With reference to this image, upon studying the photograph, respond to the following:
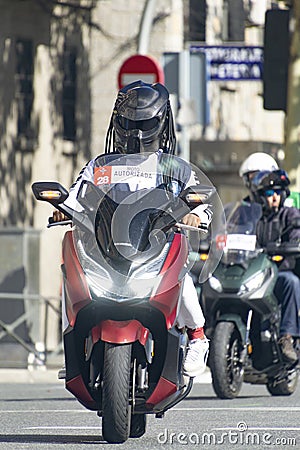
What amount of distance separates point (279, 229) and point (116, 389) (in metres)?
5.21

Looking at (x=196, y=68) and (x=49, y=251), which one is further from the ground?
(x=196, y=68)

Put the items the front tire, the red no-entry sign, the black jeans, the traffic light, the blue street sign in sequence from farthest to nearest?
the blue street sign, the red no-entry sign, the traffic light, the black jeans, the front tire

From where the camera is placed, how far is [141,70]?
18.4 metres

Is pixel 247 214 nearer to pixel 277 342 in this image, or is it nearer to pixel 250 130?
pixel 277 342

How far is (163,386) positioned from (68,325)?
535 mm

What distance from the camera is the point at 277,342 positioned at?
1205cm

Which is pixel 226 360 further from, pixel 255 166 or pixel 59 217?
pixel 59 217

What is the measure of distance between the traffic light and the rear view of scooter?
4613mm

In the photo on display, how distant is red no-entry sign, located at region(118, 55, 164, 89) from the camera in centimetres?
1834

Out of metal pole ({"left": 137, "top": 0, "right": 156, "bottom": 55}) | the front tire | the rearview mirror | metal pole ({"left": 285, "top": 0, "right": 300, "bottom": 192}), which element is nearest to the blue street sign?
metal pole ({"left": 137, "top": 0, "right": 156, "bottom": 55})

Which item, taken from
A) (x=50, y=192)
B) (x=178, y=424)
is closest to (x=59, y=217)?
(x=50, y=192)

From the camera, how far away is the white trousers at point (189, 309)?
804 centimetres

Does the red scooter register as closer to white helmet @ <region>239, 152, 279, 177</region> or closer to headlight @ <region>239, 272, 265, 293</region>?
headlight @ <region>239, 272, 265, 293</region>

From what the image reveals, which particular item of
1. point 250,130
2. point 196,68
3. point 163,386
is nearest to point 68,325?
point 163,386
